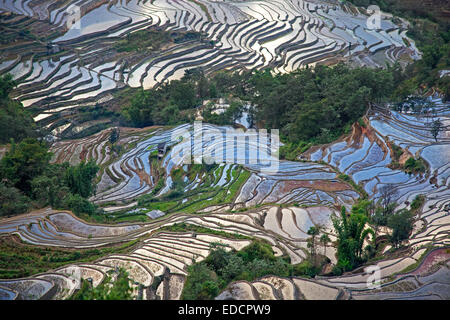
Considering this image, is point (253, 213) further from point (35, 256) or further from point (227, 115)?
point (227, 115)

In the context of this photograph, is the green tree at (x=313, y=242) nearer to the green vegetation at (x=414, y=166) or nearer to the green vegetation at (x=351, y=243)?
the green vegetation at (x=351, y=243)

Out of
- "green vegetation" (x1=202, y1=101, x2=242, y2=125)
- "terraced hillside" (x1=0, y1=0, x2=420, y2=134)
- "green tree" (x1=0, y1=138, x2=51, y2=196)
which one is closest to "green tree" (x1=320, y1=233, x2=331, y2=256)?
"green tree" (x1=0, y1=138, x2=51, y2=196)

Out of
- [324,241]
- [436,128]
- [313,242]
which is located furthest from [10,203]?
[436,128]

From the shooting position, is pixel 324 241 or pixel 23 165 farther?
pixel 23 165

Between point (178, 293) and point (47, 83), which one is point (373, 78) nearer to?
point (178, 293)

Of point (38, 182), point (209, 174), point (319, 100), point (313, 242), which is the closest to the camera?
point (313, 242)

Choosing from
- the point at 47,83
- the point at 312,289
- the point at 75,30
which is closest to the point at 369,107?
the point at 312,289
